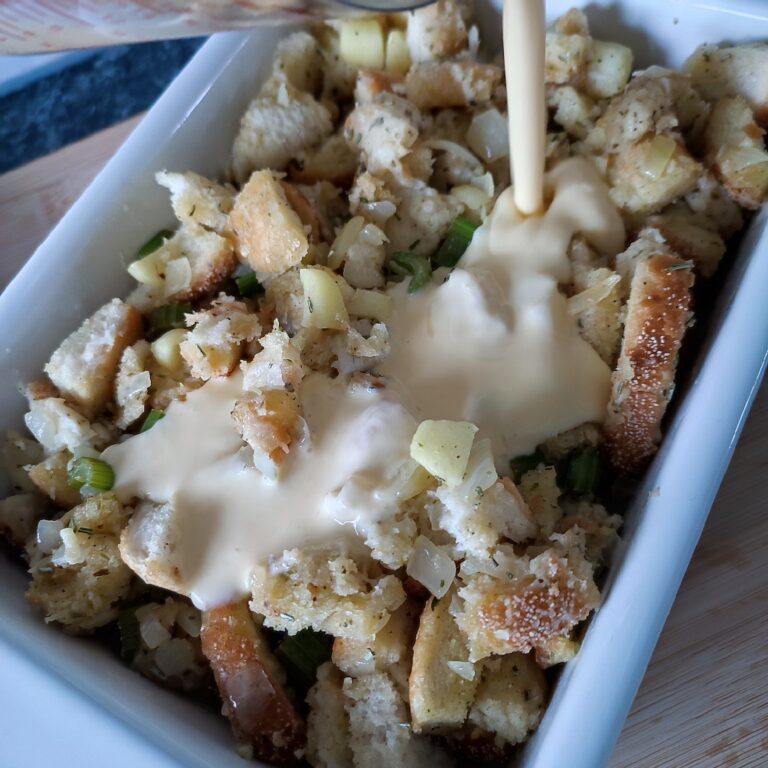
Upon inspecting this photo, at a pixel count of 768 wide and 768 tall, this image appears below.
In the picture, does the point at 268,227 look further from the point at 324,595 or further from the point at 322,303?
the point at 324,595

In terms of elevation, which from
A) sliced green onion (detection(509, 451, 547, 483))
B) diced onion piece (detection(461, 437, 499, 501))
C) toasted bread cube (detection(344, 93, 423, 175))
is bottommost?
sliced green onion (detection(509, 451, 547, 483))

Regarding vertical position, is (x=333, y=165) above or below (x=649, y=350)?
above

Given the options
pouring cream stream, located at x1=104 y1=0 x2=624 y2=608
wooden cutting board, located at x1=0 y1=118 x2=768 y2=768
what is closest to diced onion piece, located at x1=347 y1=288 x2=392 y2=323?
pouring cream stream, located at x1=104 y1=0 x2=624 y2=608

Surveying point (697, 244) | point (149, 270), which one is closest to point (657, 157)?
point (697, 244)

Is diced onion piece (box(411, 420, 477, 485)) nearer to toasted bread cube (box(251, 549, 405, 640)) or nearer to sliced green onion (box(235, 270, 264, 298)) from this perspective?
toasted bread cube (box(251, 549, 405, 640))

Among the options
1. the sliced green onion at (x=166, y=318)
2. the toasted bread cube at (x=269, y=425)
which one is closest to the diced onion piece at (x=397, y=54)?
the sliced green onion at (x=166, y=318)
